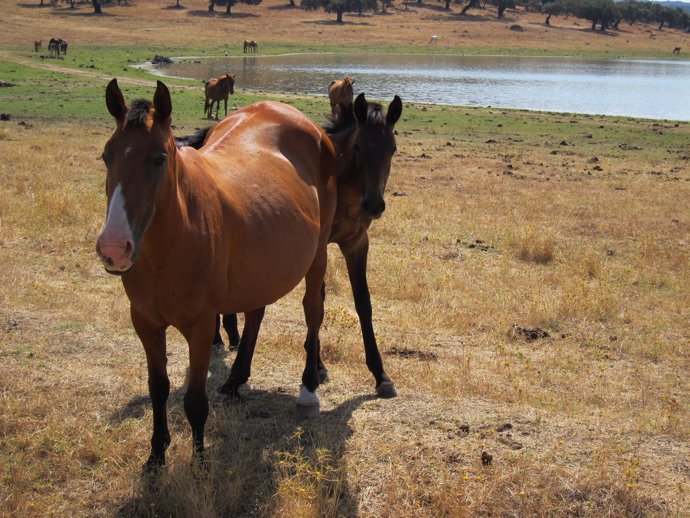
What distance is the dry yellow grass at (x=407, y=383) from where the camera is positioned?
3791mm

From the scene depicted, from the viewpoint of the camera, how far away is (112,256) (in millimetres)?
2951

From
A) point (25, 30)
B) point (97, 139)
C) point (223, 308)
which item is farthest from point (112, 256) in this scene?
point (25, 30)

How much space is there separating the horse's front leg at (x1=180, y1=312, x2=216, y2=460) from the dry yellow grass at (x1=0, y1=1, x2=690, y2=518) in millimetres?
146

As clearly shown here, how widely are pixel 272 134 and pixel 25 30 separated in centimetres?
6010

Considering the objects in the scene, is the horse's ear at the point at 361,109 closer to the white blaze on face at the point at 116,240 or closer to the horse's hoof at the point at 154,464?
the white blaze on face at the point at 116,240

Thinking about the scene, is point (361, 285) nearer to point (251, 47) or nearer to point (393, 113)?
point (393, 113)

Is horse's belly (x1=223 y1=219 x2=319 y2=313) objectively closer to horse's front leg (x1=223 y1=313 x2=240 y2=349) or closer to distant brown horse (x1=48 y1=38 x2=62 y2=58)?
horse's front leg (x1=223 y1=313 x2=240 y2=349)

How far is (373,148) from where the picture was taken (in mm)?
4996

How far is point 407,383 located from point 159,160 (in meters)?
2.93

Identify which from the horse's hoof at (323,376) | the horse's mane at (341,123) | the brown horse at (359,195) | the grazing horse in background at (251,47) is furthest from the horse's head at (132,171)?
the grazing horse in background at (251,47)

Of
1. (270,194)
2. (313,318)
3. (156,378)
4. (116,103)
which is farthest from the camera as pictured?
(313,318)

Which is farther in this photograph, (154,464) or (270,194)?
(270,194)

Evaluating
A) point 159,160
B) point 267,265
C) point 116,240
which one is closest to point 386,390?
point 267,265

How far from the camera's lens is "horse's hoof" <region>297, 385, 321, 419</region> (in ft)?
15.6
